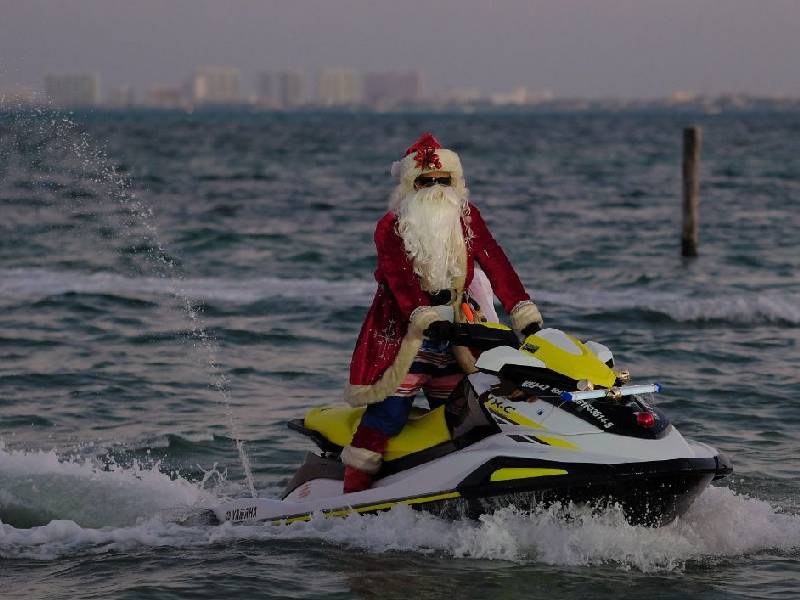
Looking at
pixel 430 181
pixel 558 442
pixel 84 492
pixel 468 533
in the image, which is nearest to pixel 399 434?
pixel 468 533

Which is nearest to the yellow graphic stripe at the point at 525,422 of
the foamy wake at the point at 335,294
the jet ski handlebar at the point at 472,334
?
the jet ski handlebar at the point at 472,334

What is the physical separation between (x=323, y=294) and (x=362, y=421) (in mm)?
10770

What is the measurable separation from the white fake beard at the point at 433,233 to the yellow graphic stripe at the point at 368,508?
1.03m

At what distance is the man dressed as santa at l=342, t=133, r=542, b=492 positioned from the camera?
6981 millimetres

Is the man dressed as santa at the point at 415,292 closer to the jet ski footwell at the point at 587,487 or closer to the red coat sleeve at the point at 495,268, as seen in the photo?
the red coat sleeve at the point at 495,268

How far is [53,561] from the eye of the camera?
738cm

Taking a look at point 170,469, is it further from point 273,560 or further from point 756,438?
point 756,438

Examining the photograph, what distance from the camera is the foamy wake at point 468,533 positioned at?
6.70 metres

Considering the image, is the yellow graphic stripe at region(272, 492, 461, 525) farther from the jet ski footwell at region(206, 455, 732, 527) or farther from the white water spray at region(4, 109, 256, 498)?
the white water spray at region(4, 109, 256, 498)

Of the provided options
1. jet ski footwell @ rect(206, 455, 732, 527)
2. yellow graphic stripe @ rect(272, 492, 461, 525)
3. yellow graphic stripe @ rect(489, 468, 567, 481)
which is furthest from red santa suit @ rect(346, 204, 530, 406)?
yellow graphic stripe @ rect(489, 468, 567, 481)

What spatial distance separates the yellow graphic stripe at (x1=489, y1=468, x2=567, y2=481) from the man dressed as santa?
2.41 ft

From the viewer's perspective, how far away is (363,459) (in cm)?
710

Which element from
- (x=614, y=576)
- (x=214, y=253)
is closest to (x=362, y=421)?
(x=614, y=576)

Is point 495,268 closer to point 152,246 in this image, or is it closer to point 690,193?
point 690,193
